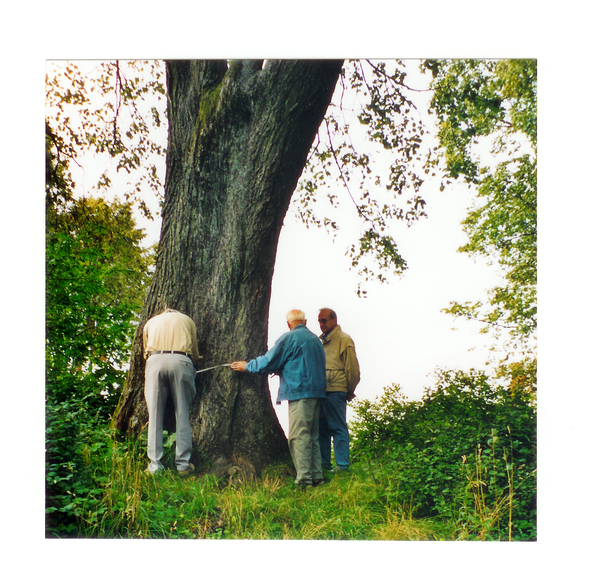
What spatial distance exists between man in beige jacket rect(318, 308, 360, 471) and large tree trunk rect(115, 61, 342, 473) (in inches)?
18.8

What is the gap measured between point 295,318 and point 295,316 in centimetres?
2

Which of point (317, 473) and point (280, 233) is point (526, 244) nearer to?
point (280, 233)

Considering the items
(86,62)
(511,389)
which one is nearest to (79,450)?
(86,62)

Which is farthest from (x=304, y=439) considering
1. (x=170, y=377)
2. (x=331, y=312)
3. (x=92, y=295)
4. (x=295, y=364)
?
(x=92, y=295)

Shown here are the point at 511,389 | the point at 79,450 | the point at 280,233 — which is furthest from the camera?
the point at 280,233

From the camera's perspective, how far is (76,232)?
4914mm

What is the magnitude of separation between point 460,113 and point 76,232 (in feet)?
14.1

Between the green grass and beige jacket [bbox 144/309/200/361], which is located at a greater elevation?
beige jacket [bbox 144/309/200/361]

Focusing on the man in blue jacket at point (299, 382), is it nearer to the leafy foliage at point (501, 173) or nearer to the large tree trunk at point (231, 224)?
the large tree trunk at point (231, 224)

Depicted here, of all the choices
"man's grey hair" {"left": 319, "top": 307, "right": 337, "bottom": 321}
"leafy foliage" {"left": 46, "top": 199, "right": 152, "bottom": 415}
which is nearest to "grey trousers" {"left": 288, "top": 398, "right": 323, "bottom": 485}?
"man's grey hair" {"left": 319, "top": 307, "right": 337, "bottom": 321}

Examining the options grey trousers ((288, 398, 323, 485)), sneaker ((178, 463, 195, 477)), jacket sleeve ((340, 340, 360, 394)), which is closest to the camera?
sneaker ((178, 463, 195, 477))

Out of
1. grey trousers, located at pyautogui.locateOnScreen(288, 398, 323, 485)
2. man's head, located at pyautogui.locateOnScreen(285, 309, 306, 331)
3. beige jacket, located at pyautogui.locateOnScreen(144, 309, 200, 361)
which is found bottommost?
grey trousers, located at pyautogui.locateOnScreen(288, 398, 323, 485)

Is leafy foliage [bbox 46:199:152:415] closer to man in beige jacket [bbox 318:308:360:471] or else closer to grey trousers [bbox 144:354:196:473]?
grey trousers [bbox 144:354:196:473]

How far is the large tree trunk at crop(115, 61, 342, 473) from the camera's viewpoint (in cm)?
435
